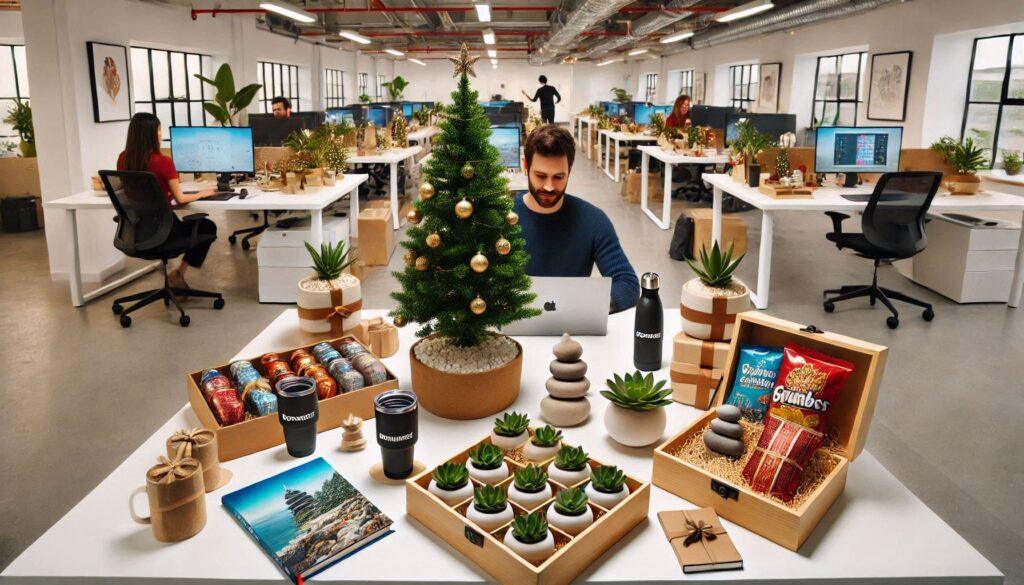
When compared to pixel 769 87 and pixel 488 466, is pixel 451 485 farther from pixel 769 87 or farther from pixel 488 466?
pixel 769 87

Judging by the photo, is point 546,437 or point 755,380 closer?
point 546,437

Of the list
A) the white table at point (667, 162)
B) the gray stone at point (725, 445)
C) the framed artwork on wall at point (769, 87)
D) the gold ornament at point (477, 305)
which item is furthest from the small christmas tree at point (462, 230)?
the framed artwork on wall at point (769, 87)

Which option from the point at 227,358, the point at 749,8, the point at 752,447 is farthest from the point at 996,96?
the point at 752,447

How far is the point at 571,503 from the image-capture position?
1268 millimetres

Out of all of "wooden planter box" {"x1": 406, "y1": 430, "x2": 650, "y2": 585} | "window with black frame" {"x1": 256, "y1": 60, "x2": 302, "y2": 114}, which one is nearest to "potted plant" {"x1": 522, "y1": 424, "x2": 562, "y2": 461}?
"wooden planter box" {"x1": 406, "y1": 430, "x2": 650, "y2": 585}

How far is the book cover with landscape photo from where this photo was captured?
4.18 feet

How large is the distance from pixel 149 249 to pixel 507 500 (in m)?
4.33

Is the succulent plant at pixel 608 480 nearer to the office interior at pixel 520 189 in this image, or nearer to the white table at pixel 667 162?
the office interior at pixel 520 189

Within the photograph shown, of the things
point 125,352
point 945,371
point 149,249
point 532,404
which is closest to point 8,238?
point 149,249

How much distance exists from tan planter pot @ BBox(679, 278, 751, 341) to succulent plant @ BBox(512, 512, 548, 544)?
0.85 metres

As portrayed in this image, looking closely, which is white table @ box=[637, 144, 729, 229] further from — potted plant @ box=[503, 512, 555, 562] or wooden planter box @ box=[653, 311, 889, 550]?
potted plant @ box=[503, 512, 555, 562]

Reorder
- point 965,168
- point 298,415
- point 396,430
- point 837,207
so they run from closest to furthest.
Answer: point 396,430
point 298,415
point 837,207
point 965,168

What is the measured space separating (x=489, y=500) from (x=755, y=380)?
0.72m

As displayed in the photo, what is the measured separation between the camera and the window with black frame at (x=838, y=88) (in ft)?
37.7
